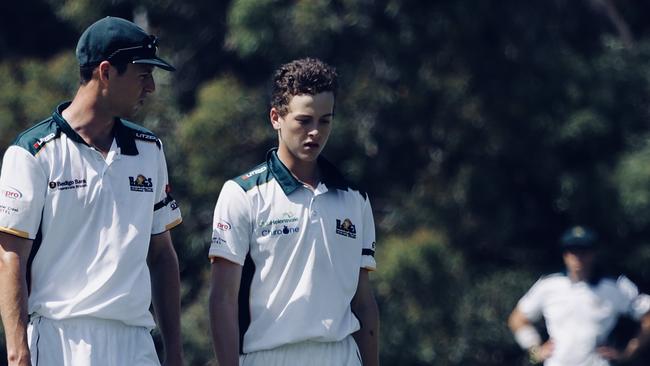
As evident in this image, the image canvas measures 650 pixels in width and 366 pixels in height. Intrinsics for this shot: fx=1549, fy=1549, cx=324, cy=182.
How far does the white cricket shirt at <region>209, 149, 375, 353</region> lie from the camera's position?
5.83 meters

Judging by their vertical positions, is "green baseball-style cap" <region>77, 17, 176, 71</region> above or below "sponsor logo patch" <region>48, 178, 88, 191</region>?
above

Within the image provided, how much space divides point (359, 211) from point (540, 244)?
10.6 metres

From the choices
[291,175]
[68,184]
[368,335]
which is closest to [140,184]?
[68,184]

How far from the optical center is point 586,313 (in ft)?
36.7

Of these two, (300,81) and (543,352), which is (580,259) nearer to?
(543,352)

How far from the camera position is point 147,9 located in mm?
15023

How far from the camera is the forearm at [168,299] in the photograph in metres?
5.62

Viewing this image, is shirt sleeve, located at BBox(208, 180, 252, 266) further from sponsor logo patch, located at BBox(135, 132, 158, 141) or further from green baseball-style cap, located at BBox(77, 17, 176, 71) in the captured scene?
green baseball-style cap, located at BBox(77, 17, 176, 71)

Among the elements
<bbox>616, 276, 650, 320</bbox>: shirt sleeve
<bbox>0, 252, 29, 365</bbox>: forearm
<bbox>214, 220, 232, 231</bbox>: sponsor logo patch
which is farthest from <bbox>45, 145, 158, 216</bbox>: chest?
<bbox>616, 276, 650, 320</bbox>: shirt sleeve

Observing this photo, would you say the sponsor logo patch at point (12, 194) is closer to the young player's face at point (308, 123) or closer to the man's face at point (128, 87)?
the man's face at point (128, 87)

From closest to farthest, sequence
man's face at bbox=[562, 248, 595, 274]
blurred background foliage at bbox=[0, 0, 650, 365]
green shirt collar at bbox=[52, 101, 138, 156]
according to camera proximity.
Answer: green shirt collar at bbox=[52, 101, 138, 156], man's face at bbox=[562, 248, 595, 274], blurred background foliage at bbox=[0, 0, 650, 365]

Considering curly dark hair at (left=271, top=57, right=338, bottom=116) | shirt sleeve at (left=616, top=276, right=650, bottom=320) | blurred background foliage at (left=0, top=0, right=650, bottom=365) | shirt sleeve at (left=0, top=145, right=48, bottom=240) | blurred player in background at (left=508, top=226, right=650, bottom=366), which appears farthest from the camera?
blurred background foliage at (left=0, top=0, right=650, bottom=365)

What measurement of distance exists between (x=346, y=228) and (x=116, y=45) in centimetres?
121

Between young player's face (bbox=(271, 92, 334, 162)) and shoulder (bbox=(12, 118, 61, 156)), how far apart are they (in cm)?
97
